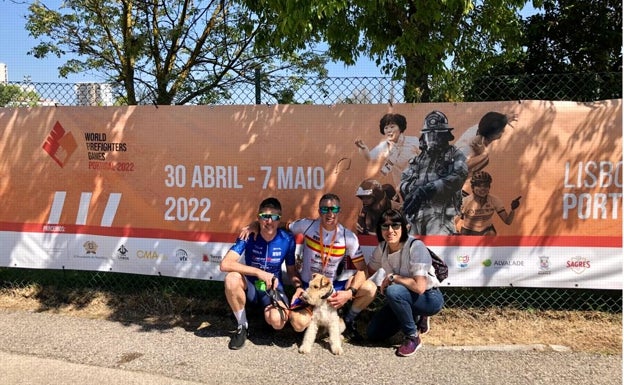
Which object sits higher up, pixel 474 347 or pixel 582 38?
pixel 582 38

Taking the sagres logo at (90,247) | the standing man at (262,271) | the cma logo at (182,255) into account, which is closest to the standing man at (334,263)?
the standing man at (262,271)

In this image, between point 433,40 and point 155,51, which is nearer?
point 433,40

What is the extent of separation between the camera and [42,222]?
4.90 metres

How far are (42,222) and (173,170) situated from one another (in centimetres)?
148

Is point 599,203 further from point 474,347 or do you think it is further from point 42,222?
point 42,222

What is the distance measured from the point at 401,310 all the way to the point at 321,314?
596 millimetres

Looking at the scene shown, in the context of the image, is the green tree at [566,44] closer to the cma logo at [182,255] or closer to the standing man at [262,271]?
the standing man at [262,271]

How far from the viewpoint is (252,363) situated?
360 cm

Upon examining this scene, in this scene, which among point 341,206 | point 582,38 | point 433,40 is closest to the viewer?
point 341,206

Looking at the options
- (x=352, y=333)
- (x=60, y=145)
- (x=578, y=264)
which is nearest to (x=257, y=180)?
(x=352, y=333)

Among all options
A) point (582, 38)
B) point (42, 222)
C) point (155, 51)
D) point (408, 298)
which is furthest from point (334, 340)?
point (155, 51)

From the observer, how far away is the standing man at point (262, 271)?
3898 mm

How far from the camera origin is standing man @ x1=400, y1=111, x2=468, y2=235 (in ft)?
13.9

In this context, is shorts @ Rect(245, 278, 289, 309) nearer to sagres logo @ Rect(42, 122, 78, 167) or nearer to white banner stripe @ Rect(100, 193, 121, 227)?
white banner stripe @ Rect(100, 193, 121, 227)
